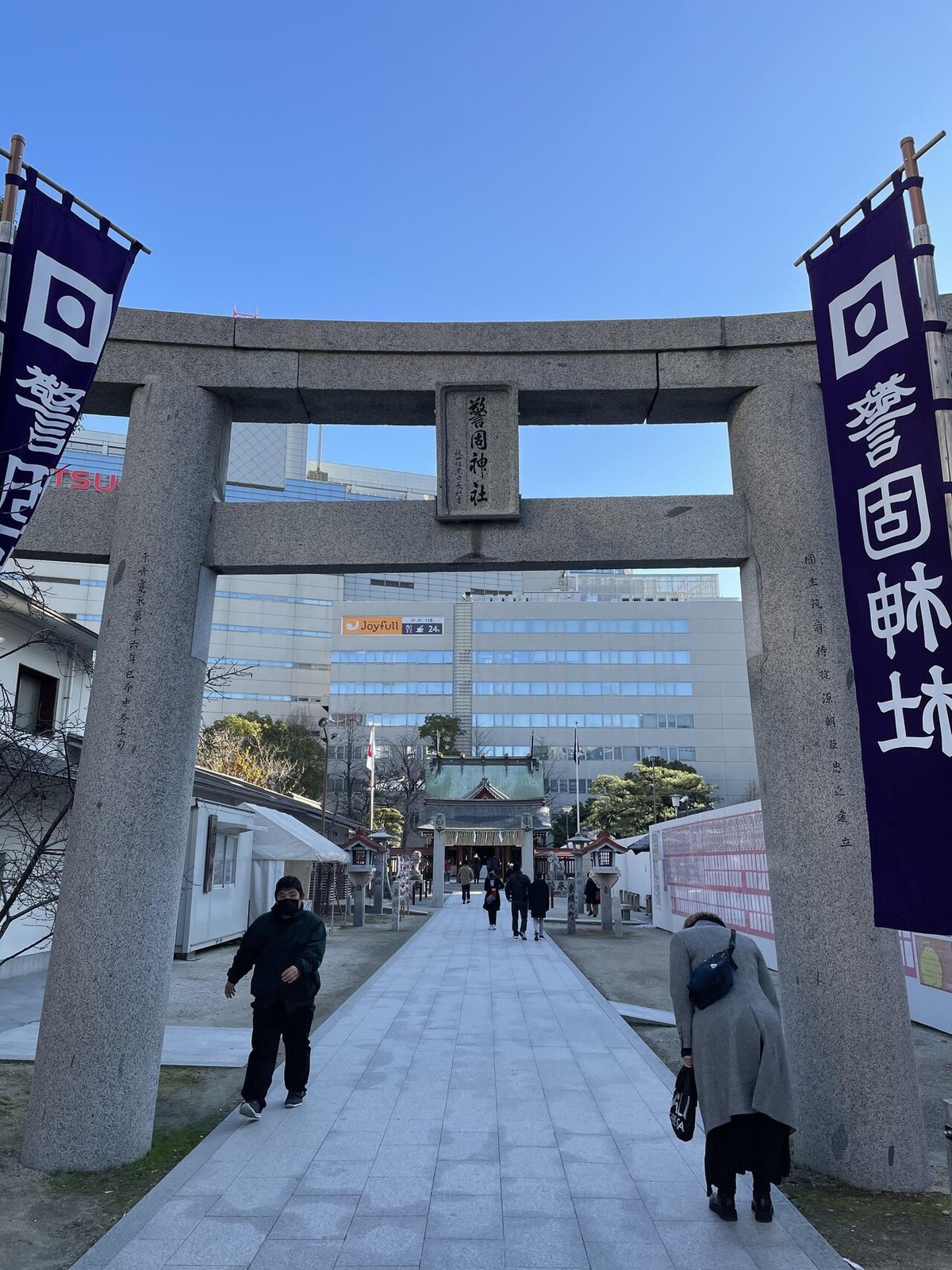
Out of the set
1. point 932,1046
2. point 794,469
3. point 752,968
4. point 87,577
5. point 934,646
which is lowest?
point 932,1046

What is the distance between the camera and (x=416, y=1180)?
15.7 ft

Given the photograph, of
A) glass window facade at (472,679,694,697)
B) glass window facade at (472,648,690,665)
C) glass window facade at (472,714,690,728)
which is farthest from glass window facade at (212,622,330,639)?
glass window facade at (472,714,690,728)

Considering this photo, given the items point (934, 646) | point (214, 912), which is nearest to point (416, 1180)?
point (934, 646)

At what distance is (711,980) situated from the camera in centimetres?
435

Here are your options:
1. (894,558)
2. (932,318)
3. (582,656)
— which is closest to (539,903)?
(894,558)

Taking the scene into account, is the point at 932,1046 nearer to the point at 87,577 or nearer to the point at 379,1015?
the point at 379,1015

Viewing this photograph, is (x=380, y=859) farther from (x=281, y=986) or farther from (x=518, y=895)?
(x=281, y=986)

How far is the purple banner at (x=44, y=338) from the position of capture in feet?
15.4

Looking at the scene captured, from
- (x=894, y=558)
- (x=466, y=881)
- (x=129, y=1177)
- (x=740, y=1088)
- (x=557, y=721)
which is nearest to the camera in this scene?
(x=740, y=1088)

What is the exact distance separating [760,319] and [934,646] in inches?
127

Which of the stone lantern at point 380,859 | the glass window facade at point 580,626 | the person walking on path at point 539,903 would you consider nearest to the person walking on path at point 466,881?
the stone lantern at point 380,859

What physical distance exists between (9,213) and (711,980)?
18.3 feet

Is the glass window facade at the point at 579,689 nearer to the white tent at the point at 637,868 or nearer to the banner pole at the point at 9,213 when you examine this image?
the white tent at the point at 637,868

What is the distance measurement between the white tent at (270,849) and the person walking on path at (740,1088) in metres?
15.4
